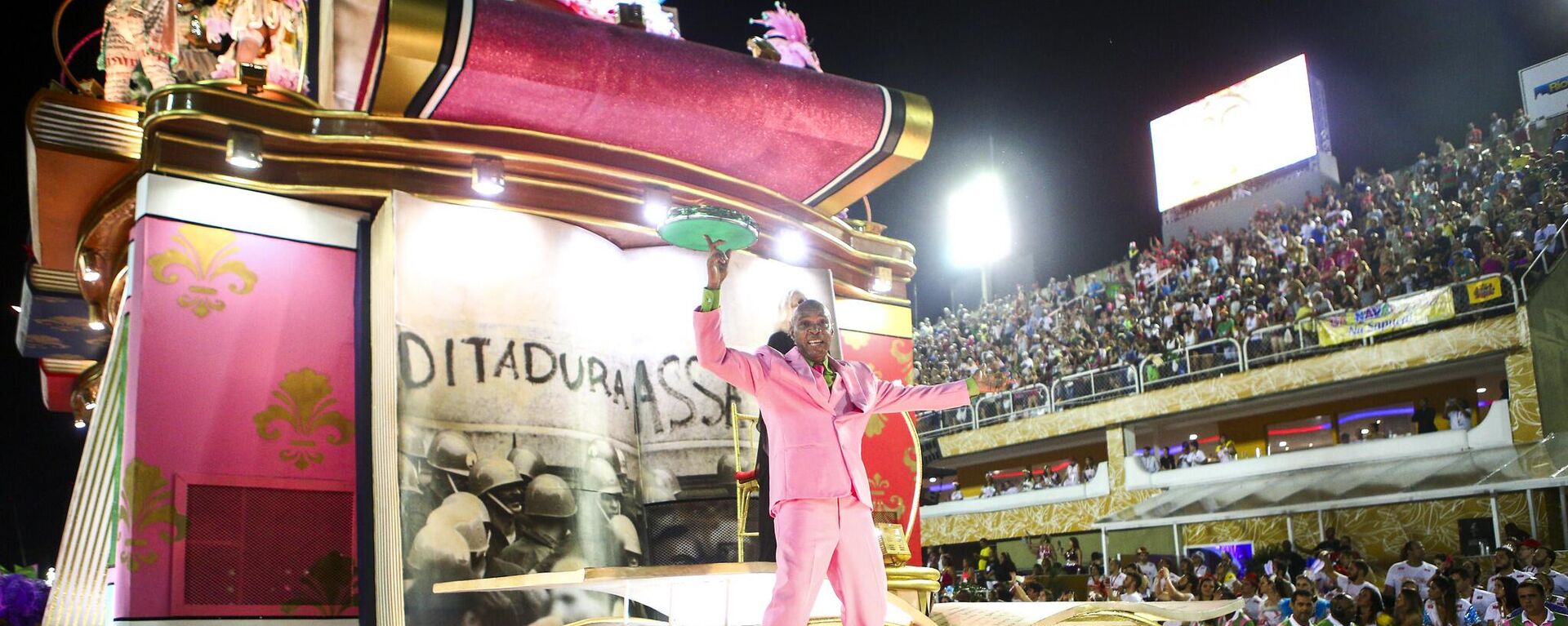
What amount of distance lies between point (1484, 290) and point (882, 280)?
10378mm

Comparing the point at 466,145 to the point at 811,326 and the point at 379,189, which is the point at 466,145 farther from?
the point at 811,326

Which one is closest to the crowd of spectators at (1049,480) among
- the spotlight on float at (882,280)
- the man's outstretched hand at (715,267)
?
the spotlight on float at (882,280)

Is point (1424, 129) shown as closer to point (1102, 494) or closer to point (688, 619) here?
point (1102, 494)

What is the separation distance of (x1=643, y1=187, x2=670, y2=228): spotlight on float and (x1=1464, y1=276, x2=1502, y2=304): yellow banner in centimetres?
1226

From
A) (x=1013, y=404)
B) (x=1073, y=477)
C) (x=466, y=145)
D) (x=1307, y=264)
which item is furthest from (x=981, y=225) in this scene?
(x=466, y=145)

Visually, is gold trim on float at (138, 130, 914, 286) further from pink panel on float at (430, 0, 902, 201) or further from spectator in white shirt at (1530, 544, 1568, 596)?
spectator in white shirt at (1530, 544, 1568, 596)

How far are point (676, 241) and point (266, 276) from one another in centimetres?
239

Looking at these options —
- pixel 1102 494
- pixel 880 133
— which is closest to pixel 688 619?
pixel 880 133

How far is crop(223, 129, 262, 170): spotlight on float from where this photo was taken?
5582 millimetres

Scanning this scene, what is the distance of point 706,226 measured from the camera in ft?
14.6

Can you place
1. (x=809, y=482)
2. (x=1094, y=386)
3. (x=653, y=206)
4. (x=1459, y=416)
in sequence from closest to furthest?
1. (x=809, y=482)
2. (x=653, y=206)
3. (x=1459, y=416)
4. (x=1094, y=386)

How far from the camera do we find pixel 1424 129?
65.2 ft

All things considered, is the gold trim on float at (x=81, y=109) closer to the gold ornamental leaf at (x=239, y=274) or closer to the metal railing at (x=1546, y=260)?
the gold ornamental leaf at (x=239, y=274)

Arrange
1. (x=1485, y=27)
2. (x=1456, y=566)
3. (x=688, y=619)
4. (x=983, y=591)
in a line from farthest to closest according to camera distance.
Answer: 1. (x=1485, y=27)
2. (x=983, y=591)
3. (x=1456, y=566)
4. (x=688, y=619)
